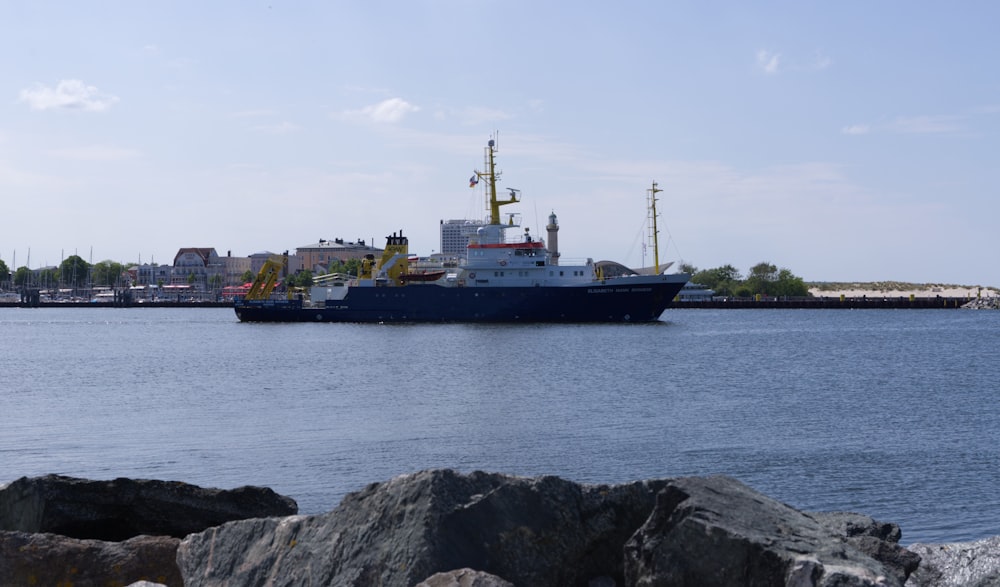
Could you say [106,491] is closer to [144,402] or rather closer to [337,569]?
[337,569]

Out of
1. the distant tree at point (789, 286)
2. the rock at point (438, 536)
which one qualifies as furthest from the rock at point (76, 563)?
the distant tree at point (789, 286)

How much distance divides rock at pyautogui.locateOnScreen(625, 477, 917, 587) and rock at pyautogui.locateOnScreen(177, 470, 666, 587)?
1.09 feet

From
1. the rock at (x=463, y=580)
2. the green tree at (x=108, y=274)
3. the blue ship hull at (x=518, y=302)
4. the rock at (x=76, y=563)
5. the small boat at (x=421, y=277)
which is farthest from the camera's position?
the green tree at (x=108, y=274)

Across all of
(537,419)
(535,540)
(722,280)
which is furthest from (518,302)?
(722,280)

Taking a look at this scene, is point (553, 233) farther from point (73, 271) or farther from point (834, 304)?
point (73, 271)

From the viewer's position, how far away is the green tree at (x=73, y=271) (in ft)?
498

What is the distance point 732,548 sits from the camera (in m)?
4.12

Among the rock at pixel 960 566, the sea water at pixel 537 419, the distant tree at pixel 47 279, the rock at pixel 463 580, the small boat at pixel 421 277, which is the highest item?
the distant tree at pixel 47 279

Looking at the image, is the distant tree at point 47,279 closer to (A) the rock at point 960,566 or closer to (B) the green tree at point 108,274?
(B) the green tree at point 108,274

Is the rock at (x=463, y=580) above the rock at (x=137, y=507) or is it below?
above

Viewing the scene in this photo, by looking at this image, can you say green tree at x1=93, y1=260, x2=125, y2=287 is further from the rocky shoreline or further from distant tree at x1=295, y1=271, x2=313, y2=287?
the rocky shoreline

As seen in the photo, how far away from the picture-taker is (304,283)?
123m

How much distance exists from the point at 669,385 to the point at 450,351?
14.9m

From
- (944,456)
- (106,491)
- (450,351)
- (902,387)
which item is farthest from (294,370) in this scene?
(106,491)
